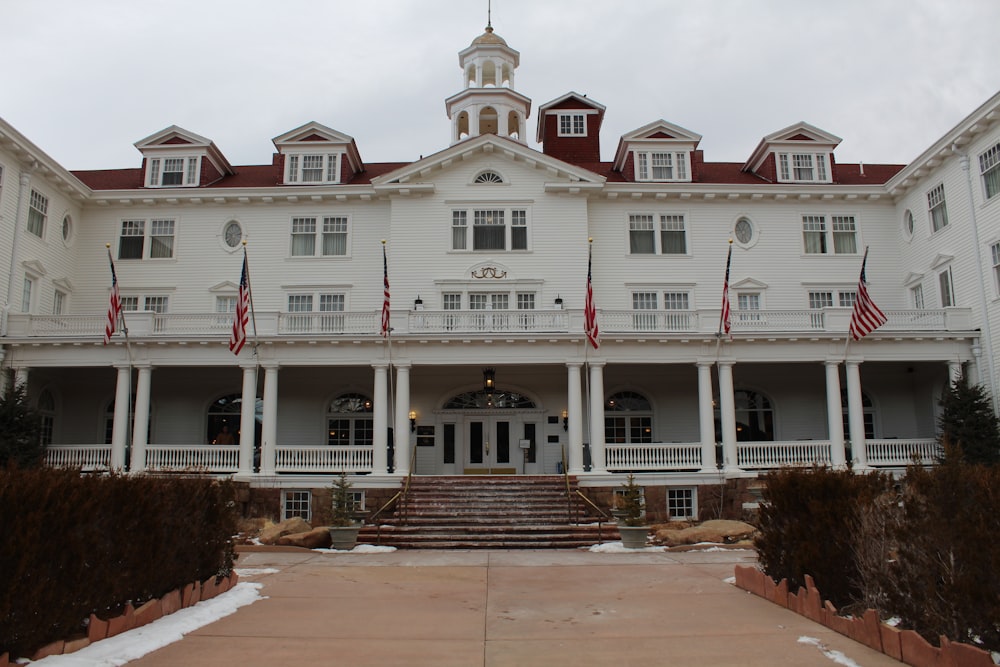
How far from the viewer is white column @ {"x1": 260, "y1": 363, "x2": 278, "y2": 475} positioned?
25.6 metres

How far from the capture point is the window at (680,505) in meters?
25.5

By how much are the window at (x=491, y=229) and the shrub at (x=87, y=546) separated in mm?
19291

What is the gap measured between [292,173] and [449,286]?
26.8ft

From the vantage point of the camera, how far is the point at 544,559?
707 inches

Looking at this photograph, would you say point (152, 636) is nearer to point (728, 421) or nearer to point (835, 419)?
point (728, 421)

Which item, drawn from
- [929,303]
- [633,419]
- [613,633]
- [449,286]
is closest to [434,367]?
[449,286]

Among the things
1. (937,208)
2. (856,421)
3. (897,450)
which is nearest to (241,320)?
(856,421)

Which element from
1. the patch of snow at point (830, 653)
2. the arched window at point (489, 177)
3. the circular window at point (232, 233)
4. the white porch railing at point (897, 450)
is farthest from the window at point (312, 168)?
the patch of snow at point (830, 653)

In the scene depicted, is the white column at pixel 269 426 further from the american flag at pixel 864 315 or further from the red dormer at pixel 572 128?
the american flag at pixel 864 315

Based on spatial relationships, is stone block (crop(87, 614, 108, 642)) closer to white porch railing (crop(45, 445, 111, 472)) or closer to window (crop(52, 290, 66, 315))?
white porch railing (crop(45, 445, 111, 472))

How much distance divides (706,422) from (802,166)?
13.0 metres

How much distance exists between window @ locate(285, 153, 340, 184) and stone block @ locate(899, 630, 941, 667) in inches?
1087

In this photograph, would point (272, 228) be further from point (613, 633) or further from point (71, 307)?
point (613, 633)

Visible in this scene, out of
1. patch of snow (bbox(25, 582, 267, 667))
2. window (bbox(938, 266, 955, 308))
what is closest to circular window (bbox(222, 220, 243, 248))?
patch of snow (bbox(25, 582, 267, 667))
